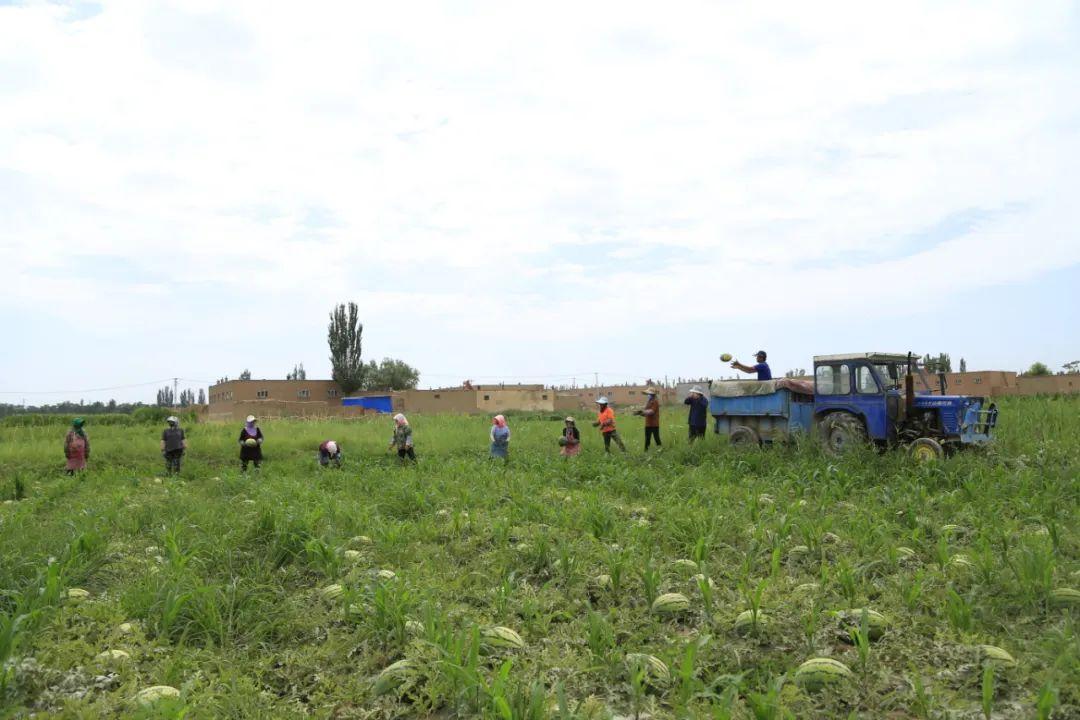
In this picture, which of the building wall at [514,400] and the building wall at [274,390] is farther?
the building wall at [274,390]

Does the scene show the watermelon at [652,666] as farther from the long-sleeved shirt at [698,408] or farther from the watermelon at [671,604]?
the long-sleeved shirt at [698,408]

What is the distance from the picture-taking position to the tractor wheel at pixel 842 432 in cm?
1152

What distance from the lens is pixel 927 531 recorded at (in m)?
6.44

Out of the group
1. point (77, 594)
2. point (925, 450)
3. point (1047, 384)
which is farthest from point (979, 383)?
point (77, 594)

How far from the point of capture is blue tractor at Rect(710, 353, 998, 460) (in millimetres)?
11133

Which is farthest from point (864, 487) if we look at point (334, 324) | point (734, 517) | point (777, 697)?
point (334, 324)

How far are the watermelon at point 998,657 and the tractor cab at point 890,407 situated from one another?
7543 mm

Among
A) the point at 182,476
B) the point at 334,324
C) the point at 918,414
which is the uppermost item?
the point at 334,324

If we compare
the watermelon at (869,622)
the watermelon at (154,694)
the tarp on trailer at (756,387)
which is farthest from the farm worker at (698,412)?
the watermelon at (154,694)

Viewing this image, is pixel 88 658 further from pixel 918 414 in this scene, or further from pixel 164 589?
pixel 918 414

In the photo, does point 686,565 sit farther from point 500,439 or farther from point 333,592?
point 500,439

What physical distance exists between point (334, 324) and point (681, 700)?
6729 cm

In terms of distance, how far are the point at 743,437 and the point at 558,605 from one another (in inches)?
374

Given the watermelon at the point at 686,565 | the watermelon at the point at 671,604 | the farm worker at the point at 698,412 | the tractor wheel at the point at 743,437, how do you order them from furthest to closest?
1. the farm worker at the point at 698,412
2. the tractor wheel at the point at 743,437
3. the watermelon at the point at 686,565
4. the watermelon at the point at 671,604
